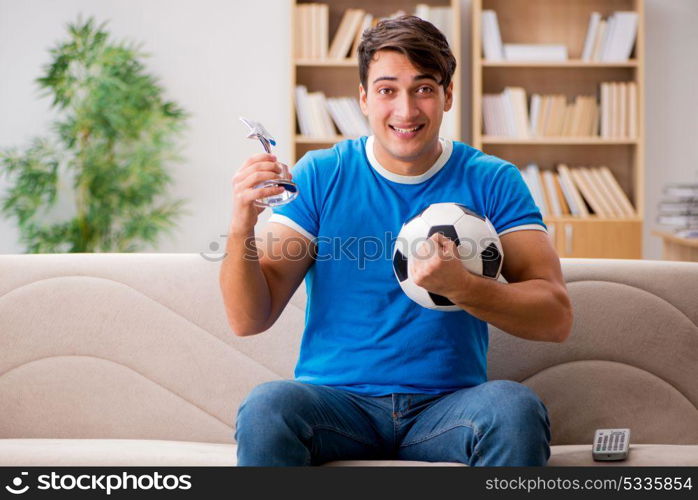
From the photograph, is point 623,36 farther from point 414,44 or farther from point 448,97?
point 414,44

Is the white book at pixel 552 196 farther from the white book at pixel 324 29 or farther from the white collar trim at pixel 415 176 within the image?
the white collar trim at pixel 415 176

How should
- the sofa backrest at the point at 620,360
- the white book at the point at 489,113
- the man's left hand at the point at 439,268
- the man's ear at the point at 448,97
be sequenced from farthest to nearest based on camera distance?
the white book at the point at 489,113 → the sofa backrest at the point at 620,360 → the man's ear at the point at 448,97 → the man's left hand at the point at 439,268

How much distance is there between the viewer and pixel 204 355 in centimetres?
194

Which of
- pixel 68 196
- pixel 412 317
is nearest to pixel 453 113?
pixel 68 196

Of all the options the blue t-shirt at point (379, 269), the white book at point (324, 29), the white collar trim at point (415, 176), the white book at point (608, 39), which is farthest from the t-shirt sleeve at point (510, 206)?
the white book at point (608, 39)

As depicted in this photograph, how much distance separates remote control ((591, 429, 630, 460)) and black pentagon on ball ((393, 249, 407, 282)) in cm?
53

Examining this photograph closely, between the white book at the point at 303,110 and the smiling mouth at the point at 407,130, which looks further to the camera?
the white book at the point at 303,110

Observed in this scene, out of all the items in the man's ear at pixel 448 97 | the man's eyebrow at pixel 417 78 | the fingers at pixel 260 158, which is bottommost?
the fingers at pixel 260 158

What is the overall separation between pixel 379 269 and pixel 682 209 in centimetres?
258

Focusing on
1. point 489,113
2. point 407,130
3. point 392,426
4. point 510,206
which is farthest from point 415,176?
point 489,113

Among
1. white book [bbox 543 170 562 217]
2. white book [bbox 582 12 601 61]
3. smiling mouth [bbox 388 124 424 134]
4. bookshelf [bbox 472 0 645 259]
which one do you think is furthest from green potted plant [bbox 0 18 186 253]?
smiling mouth [bbox 388 124 424 134]

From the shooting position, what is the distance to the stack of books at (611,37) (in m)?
4.29

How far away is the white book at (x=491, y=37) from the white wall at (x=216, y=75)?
361 mm
